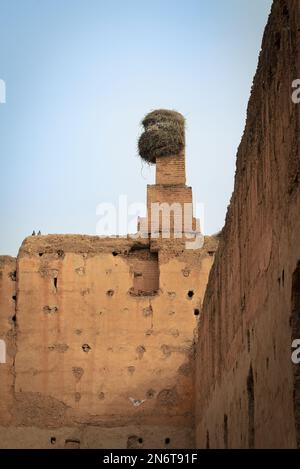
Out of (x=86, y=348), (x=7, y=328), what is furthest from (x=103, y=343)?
(x=7, y=328)

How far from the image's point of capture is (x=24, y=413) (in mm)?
21062

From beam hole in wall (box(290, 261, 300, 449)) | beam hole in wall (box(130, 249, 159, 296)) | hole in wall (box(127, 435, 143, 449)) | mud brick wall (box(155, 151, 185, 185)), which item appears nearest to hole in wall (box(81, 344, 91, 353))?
beam hole in wall (box(130, 249, 159, 296))

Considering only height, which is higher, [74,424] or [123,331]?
[123,331]

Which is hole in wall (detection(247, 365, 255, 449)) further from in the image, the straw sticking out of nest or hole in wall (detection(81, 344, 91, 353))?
the straw sticking out of nest

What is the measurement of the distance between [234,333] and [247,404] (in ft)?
5.45

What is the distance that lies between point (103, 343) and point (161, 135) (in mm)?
6450

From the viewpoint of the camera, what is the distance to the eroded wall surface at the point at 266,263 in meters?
7.12

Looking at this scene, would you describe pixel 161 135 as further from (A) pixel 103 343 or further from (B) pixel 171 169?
(A) pixel 103 343

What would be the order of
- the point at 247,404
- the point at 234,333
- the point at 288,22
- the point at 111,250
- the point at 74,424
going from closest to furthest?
the point at 288,22, the point at 247,404, the point at 234,333, the point at 74,424, the point at 111,250

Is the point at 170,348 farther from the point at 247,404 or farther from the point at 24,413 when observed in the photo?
the point at 247,404

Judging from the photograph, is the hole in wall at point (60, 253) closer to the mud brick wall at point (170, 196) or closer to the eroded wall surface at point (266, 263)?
the mud brick wall at point (170, 196)

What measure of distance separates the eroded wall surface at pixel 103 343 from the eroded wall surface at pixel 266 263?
25.4ft

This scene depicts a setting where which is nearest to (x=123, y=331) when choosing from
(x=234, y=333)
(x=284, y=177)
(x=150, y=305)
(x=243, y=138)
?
(x=150, y=305)

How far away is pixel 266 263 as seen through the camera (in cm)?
864
